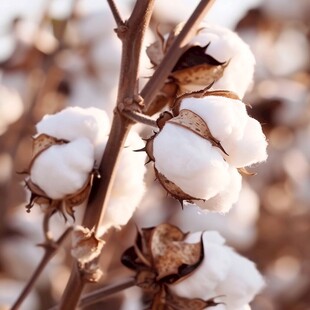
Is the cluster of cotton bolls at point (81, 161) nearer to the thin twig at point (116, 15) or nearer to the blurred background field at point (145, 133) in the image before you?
the thin twig at point (116, 15)

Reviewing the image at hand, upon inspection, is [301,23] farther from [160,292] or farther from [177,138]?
[177,138]

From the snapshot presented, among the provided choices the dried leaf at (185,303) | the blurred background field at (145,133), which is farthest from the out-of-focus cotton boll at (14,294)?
the dried leaf at (185,303)

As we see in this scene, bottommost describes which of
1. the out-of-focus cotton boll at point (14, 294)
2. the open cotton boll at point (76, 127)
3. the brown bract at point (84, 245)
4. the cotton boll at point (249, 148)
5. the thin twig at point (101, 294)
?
the out-of-focus cotton boll at point (14, 294)

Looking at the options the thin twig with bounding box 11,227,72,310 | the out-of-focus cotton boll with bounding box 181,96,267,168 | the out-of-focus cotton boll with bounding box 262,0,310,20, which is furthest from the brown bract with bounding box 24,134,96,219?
the out-of-focus cotton boll with bounding box 262,0,310,20

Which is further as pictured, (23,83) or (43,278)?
(23,83)

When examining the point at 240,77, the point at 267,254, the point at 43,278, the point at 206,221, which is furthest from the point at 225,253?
the point at 267,254

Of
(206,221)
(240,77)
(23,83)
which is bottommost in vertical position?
(206,221)

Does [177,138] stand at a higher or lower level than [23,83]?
higher
